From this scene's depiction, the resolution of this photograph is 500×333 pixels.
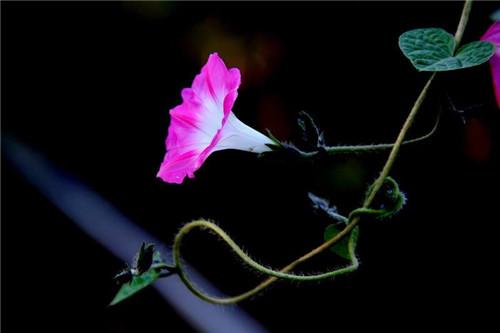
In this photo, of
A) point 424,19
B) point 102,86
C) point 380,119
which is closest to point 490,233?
point 380,119

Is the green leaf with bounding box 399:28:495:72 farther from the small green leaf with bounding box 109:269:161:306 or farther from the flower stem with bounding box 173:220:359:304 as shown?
the small green leaf with bounding box 109:269:161:306

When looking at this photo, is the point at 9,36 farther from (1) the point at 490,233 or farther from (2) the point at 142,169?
(1) the point at 490,233

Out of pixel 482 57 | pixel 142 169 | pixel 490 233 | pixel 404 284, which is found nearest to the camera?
pixel 482 57

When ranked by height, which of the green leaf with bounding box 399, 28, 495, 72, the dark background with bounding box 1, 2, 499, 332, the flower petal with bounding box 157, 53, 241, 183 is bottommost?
A: the dark background with bounding box 1, 2, 499, 332

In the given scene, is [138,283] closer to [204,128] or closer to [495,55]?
[204,128]

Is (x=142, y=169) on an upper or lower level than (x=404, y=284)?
lower

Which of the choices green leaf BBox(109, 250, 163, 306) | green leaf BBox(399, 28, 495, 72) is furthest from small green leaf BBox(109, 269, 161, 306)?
green leaf BBox(399, 28, 495, 72)
